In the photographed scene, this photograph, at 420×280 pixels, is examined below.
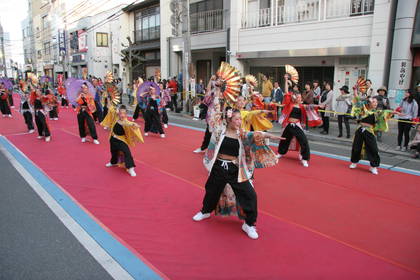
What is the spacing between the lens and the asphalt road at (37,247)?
133 inches

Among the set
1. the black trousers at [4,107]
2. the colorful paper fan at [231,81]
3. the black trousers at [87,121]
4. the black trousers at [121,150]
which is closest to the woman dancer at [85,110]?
the black trousers at [87,121]

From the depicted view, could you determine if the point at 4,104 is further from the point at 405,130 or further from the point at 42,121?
the point at 405,130

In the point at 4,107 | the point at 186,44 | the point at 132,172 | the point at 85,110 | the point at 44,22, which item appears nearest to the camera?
the point at 132,172

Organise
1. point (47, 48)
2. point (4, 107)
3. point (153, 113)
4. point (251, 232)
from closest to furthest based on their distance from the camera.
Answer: point (251, 232) < point (153, 113) < point (4, 107) < point (47, 48)

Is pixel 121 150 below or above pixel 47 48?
below

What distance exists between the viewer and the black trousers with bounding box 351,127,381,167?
6688 millimetres

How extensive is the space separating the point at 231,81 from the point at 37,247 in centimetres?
379

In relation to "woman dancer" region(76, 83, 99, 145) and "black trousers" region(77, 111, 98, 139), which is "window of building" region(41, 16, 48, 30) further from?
"black trousers" region(77, 111, 98, 139)

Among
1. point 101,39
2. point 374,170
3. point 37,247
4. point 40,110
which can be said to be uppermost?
point 101,39

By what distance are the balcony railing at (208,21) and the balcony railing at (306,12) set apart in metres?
2.20

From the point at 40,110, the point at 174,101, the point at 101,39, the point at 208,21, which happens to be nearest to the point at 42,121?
the point at 40,110

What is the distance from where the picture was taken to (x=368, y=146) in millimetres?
6738

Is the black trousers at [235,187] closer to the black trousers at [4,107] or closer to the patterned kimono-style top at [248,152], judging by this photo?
the patterned kimono-style top at [248,152]

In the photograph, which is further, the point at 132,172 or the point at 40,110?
the point at 40,110
